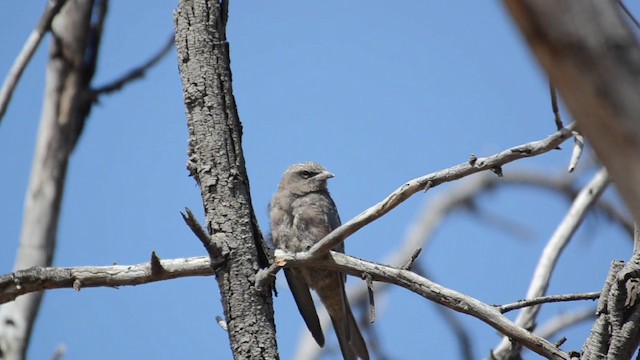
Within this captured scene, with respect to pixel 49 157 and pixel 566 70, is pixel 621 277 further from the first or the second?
pixel 49 157

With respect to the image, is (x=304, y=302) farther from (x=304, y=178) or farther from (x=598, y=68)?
(x=598, y=68)

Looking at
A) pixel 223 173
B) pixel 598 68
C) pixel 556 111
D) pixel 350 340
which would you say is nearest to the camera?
pixel 598 68

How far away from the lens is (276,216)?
7957 mm

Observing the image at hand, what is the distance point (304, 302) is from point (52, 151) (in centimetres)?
330

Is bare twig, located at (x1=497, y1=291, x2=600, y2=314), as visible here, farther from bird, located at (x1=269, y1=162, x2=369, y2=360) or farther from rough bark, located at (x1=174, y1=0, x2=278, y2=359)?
bird, located at (x1=269, y1=162, x2=369, y2=360)

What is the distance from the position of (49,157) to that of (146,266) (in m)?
4.32

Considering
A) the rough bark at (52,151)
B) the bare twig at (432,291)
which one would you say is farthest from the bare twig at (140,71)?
the bare twig at (432,291)

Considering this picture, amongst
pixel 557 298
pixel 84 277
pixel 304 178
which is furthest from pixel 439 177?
pixel 304 178

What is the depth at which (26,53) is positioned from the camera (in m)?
7.38

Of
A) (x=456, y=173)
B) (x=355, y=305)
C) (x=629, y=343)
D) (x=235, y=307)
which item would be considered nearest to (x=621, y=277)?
(x=629, y=343)

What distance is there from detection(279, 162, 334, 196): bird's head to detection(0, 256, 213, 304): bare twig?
3.83 m

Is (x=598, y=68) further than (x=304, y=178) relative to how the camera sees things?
No

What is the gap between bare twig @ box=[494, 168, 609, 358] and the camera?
7215 mm

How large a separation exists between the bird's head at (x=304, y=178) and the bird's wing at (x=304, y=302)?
146 cm
